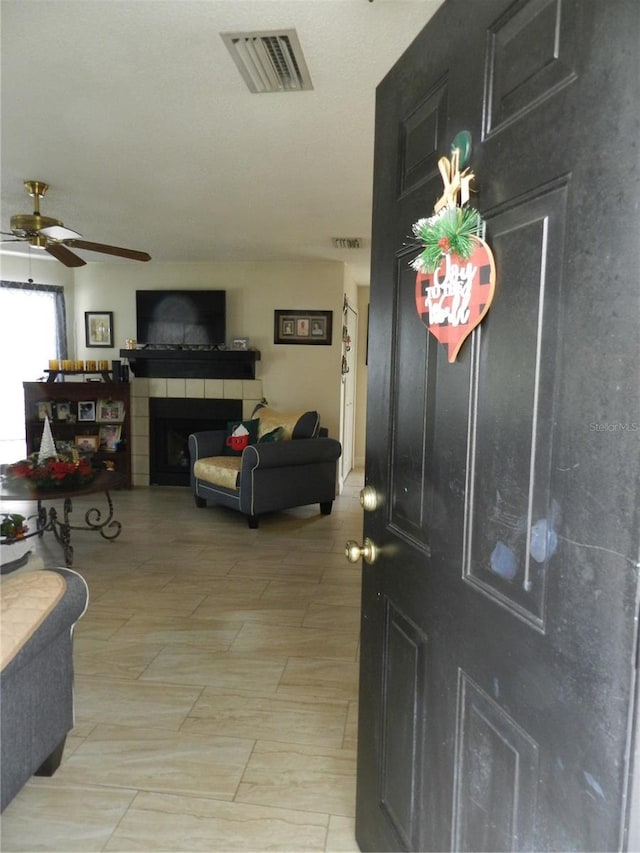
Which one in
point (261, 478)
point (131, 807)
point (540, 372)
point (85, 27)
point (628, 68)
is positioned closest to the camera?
point (628, 68)

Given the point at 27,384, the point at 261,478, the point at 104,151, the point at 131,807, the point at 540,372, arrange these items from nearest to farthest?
the point at 540,372 → the point at 131,807 → the point at 104,151 → the point at 261,478 → the point at 27,384

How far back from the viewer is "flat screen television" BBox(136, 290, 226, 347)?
5891 millimetres

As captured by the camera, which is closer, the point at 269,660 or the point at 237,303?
the point at 269,660

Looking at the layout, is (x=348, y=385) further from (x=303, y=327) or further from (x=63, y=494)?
(x=63, y=494)

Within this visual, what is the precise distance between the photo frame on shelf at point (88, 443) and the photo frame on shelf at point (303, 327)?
226cm

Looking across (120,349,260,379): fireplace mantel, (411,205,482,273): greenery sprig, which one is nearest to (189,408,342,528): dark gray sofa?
(120,349,260,379): fireplace mantel

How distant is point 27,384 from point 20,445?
31.8 inches

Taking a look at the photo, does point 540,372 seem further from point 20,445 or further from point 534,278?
point 20,445

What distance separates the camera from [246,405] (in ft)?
19.7

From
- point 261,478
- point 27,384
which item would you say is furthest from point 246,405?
point 27,384

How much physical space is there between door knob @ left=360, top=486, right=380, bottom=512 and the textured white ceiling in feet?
Answer: 4.95

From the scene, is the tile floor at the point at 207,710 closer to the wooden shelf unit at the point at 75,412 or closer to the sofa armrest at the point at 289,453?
the sofa armrest at the point at 289,453

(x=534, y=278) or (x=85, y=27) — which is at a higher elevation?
(x=85, y=27)

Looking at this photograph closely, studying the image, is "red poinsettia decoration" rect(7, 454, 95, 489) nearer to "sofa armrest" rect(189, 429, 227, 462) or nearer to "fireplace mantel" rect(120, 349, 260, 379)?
"sofa armrest" rect(189, 429, 227, 462)
